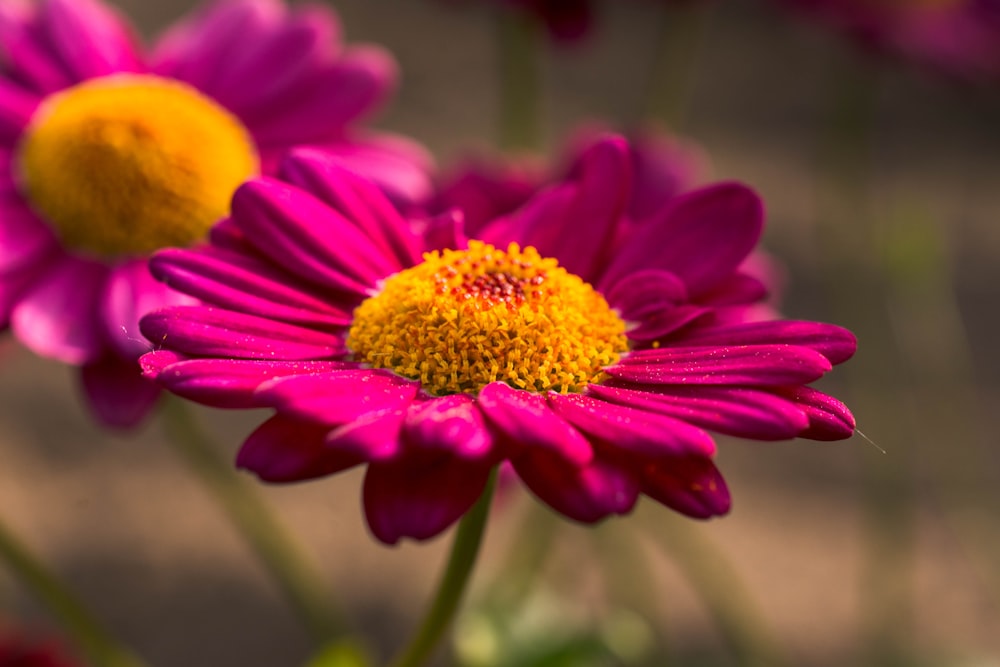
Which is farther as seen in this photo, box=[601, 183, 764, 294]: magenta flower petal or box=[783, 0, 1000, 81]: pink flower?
box=[783, 0, 1000, 81]: pink flower

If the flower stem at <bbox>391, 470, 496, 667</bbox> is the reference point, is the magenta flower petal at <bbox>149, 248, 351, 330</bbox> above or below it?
above

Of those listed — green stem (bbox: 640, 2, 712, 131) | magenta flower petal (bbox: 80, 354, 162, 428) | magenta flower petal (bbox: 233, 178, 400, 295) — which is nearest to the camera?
magenta flower petal (bbox: 233, 178, 400, 295)

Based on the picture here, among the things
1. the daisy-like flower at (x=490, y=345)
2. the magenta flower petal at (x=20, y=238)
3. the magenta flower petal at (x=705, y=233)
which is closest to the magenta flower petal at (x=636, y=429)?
the daisy-like flower at (x=490, y=345)

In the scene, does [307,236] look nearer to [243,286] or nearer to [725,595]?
[243,286]

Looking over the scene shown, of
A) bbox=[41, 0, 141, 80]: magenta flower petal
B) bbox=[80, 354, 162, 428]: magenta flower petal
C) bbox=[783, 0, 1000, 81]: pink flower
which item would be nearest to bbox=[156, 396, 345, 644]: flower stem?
bbox=[80, 354, 162, 428]: magenta flower petal

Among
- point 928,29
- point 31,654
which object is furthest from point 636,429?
point 928,29

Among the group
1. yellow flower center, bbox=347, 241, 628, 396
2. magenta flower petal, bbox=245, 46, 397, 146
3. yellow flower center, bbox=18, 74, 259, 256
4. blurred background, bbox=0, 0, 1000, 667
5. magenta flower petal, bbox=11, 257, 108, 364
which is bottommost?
blurred background, bbox=0, 0, 1000, 667

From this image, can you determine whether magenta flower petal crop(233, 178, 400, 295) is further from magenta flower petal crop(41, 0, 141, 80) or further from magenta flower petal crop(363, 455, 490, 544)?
magenta flower petal crop(41, 0, 141, 80)

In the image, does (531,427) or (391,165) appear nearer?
(531,427)
